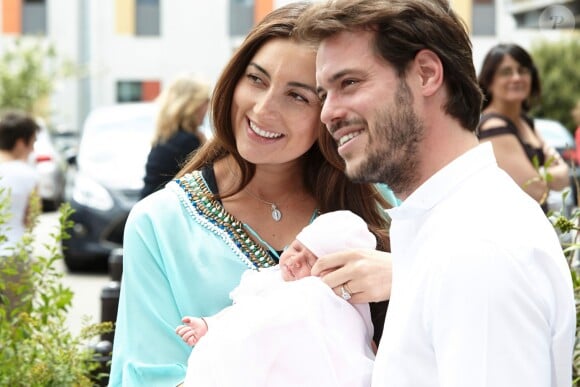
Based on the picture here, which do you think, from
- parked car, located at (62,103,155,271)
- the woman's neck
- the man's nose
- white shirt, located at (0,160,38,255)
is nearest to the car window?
parked car, located at (62,103,155,271)

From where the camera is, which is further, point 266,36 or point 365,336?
point 266,36

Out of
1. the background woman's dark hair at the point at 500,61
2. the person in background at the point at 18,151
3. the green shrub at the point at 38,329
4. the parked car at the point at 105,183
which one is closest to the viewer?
the green shrub at the point at 38,329

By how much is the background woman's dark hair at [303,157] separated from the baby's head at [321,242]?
210 mm

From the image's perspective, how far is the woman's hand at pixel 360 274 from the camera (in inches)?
99.9

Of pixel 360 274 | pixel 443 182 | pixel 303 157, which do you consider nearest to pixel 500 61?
pixel 303 157

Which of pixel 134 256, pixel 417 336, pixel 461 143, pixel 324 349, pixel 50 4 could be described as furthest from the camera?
pixel 50 4

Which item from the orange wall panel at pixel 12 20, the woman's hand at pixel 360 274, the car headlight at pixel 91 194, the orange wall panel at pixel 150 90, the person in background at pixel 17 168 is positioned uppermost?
the woman's hand at pixel 360 274

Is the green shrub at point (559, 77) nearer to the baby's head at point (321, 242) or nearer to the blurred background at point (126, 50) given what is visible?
the blurred background at point (126, 50)

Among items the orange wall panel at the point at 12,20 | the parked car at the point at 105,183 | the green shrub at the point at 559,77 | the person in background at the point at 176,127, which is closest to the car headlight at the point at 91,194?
the parked car at the point at 105,183

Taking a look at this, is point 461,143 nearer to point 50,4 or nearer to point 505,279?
point 505,279

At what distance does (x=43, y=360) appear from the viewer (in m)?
3.89

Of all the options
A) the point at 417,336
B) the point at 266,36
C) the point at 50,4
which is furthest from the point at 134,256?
the point at 50,4

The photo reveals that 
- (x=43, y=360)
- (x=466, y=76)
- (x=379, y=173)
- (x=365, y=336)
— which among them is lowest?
(x=43, y=360)

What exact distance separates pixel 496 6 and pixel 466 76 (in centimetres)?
3941
